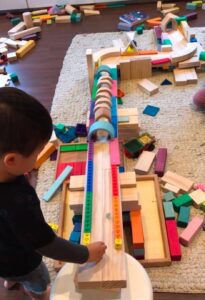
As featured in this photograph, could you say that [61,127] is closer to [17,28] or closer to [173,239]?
[173,239]

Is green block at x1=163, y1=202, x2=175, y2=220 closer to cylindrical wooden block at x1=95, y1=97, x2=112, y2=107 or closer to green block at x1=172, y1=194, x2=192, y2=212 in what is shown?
green block at x1=172, y1=194, x2=192, y2=212

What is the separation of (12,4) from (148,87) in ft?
5.12

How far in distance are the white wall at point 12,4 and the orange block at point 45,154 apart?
1675 mm

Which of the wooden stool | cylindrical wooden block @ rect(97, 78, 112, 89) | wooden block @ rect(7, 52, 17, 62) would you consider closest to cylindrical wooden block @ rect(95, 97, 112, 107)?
cylindrical wooden block @ rect(97, 78, 112, 89)

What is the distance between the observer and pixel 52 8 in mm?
2514

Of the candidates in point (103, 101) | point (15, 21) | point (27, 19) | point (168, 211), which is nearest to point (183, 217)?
point (168, 211)

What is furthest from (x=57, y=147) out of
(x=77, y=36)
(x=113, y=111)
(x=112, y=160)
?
(x=77, y=36)

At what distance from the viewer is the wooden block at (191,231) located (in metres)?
1.03

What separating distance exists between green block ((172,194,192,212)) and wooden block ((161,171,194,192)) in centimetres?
4

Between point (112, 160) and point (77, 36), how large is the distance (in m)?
1.33

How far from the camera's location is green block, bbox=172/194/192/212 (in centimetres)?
112

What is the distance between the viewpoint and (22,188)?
Result: 0.62m

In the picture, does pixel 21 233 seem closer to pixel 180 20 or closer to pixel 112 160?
pixel 112 160

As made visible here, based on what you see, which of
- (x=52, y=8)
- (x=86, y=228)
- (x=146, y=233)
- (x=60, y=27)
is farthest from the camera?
(x=52, y=8)
